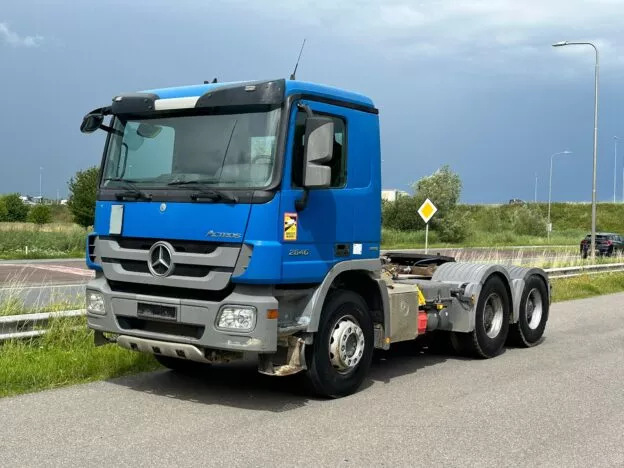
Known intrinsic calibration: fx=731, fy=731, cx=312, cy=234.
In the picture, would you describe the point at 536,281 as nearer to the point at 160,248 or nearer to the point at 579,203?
the point at 160,248

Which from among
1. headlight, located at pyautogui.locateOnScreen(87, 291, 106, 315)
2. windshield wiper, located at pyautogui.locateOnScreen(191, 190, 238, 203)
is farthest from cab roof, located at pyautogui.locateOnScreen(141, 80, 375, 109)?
headlight, located at pyautogui.locateOnScreen(87, 291, 106, 315)

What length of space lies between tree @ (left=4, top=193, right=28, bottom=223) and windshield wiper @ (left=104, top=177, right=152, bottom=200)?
7163 centimetres

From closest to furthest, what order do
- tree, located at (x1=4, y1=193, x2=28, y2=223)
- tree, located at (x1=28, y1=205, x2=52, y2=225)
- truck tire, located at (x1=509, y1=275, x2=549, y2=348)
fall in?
truck tire, located at (x1=509, y1=275, x2=549, y2=348) < tree, located at (x1=28, y1=205, x2=52, y2=225) < tree, located at (x1=4, y1=193, x2=28, y2=223)

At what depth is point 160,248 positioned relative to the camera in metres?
6.28

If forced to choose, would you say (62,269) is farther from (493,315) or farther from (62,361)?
(493,315)

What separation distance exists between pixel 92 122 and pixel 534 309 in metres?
6.65

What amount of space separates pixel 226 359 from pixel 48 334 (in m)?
2.70

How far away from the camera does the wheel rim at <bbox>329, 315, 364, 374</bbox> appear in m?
6.70

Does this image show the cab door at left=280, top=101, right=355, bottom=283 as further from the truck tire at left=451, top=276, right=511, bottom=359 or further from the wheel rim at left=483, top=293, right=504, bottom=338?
the wheel rim at left=483, top=293, right=504, bottom=338

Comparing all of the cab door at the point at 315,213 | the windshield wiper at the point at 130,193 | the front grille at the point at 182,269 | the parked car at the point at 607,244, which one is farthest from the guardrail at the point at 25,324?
the parked car at the point at 607,244

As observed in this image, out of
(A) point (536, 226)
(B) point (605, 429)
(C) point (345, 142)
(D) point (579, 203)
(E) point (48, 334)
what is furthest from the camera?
(D) point (579, 203)

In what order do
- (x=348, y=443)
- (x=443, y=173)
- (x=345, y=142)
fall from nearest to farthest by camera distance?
(x=348, y=443) < (x=345, y=142) < (x=443, y=173)

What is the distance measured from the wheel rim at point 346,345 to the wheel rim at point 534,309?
4.06 meters

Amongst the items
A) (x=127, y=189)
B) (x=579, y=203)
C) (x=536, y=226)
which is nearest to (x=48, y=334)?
(x=127, y=189)
